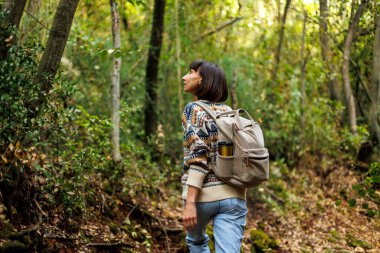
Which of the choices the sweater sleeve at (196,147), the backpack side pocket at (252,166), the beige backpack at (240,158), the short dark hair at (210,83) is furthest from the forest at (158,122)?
the backpack side pocket at (252,166)

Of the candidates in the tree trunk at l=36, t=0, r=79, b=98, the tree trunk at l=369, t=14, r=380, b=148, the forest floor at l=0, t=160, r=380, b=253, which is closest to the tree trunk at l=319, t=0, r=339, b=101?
the forest floor at l=0, t=160, r=380, b=253

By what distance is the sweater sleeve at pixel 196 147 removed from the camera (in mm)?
3463

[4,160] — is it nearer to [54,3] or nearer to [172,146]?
[54,3]

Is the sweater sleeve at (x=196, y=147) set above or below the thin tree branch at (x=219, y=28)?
below

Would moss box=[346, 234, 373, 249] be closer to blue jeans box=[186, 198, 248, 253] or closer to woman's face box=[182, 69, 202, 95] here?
blue jeans box=[186, 198, 248, 253]

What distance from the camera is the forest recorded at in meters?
4.43

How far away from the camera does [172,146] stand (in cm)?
1082

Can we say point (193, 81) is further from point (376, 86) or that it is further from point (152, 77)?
point (152, 77)

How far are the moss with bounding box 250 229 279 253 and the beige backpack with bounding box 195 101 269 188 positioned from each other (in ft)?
12.5

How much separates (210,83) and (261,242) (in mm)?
4104

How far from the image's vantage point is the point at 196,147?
11.4 feet

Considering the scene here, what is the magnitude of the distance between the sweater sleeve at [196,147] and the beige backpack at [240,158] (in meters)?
0.10

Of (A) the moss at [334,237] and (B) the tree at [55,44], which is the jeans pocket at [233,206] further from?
(A) the moss at [334,237]

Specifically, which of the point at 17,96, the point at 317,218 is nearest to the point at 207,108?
the point at 17,96
